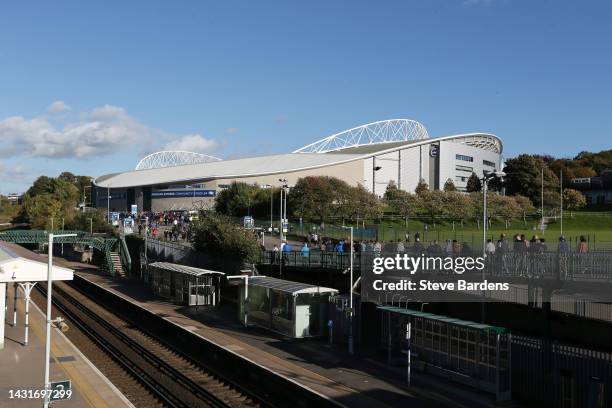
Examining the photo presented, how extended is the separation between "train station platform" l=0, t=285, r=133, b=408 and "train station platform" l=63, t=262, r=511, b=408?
4.99 m

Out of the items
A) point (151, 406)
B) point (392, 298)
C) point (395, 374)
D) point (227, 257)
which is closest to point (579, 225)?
point (227, 257)

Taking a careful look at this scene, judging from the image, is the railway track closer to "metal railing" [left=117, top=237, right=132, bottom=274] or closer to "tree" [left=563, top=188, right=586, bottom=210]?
"metal railing" [left=117, top=237, right=132, bottom=274]

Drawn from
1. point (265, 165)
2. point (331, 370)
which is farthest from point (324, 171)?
point (331, 370)

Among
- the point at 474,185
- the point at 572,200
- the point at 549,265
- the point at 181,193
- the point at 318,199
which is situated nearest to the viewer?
the point at 549,265

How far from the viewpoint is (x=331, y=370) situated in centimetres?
1973

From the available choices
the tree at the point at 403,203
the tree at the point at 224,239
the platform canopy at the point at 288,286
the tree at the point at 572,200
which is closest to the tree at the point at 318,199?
the tree at the point at 403,203

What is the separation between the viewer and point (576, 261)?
2178 cm

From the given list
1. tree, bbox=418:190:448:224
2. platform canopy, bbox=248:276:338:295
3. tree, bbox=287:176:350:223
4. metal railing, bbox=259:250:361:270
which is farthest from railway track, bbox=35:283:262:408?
tree, bbox=418:190:448:224

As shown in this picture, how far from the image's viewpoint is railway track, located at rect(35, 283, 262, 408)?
18.5 m

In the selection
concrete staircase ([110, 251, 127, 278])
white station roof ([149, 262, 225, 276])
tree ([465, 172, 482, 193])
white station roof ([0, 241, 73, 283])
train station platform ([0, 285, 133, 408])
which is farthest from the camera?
tree ([465, 172, 482, 193])

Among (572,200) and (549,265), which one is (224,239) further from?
(572,200)

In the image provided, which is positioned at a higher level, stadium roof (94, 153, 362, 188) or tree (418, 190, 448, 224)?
stadium roof (94, 153, 362, 188)

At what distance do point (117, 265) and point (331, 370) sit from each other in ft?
133

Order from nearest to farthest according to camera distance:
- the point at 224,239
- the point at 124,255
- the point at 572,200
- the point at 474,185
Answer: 1. the point at 224,239
2. the point at 124,255
3. the point at 572,200
4. the point at 474,185
